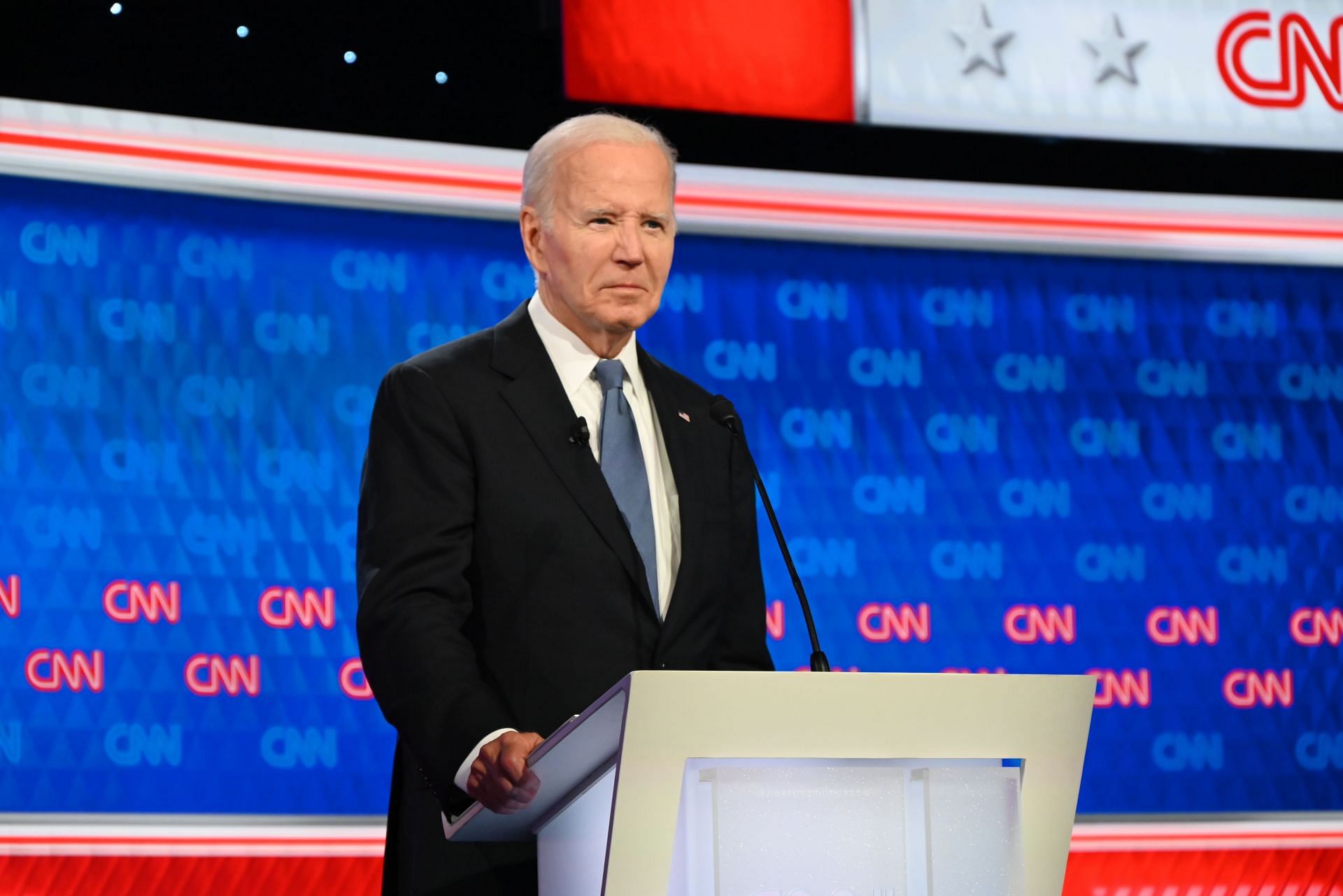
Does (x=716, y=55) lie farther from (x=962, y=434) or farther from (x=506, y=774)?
(x=506, y=774)

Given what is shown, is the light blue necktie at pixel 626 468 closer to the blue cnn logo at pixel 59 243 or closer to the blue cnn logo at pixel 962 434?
the blue cnn logo at pixel 59 243

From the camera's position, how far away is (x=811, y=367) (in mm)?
3129

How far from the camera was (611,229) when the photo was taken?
1.88 m

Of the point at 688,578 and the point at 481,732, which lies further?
the point at 688,578

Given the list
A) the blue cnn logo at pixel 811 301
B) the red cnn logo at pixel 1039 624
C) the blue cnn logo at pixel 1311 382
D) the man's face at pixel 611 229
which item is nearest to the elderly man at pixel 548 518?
the man's face at pixel 611 229

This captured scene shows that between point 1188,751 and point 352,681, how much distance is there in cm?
160

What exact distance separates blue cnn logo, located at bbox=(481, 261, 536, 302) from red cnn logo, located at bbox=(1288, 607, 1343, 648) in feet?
5.36

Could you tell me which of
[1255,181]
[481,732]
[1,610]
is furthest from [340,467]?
[1255,181]

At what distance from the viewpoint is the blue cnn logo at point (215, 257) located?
9.30 ft

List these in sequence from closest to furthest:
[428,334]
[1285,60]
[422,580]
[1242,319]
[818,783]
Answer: [818,783], [422,580], [428,334], [1242,319], [1285,60]

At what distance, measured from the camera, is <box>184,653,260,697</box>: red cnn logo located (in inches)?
108

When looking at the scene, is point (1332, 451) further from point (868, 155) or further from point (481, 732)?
point (481, 732)

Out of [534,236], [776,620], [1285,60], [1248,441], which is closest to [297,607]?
[776,620]

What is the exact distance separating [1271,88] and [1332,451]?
770 millimetres
